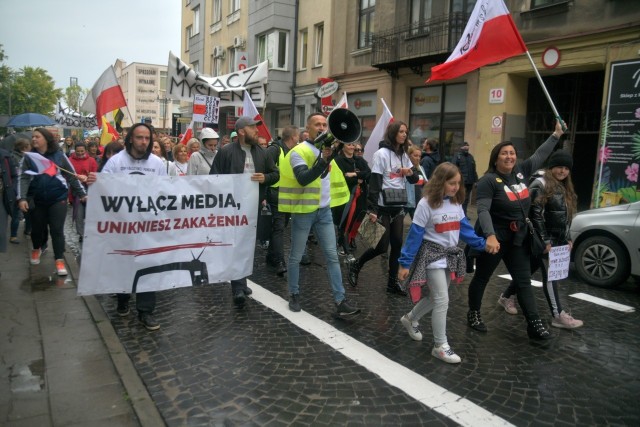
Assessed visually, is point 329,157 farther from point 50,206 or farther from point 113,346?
point 50,206

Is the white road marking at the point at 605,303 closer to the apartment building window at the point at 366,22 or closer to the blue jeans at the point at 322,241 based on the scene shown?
the blue jeans at the point at 322,241

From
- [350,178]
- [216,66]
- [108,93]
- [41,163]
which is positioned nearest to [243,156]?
[41,163]

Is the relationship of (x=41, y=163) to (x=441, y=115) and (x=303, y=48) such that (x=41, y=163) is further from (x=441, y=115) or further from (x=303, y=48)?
(x=303, y=48)

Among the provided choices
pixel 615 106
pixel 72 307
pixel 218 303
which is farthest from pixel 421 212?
pixel 615 106

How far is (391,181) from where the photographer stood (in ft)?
19.4

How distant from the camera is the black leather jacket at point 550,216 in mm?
4789

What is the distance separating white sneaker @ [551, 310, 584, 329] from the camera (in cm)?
498

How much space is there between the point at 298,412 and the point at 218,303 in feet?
8.27

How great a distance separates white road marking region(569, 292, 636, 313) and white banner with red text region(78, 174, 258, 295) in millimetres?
4078

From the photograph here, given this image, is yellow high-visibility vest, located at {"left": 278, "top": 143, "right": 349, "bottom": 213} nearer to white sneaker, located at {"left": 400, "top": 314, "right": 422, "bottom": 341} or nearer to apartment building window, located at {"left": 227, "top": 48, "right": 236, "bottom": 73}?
white sneaker, located at {"left": 400, "top": 314, "right": 422, "bottom": 341}

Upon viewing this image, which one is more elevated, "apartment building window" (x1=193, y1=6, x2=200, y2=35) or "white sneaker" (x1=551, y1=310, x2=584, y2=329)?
"apartment building window" (x1=193, y1=6, x2=200, y2=35)

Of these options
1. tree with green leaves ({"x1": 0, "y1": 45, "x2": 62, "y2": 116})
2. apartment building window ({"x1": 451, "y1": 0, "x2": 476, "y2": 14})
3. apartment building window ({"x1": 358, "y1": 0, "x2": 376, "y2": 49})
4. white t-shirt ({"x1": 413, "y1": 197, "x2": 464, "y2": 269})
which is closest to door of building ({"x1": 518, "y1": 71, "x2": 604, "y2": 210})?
apartment building window ({"x1": 451, "y1": 0, "x2": 476, "y2": 14})

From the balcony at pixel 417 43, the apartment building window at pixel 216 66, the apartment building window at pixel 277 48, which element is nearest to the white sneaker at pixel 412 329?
the balcony at pixel 417 43

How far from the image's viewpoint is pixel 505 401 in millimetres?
3504
